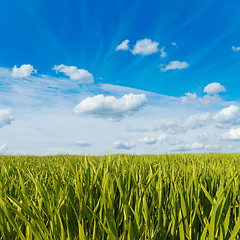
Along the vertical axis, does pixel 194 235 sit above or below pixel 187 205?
below

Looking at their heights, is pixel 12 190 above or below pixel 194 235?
above

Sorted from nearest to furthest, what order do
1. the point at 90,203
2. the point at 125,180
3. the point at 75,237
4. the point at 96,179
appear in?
the point at 75,237 < the point at 90,203 < the point at 96,179 < the point at 125,180

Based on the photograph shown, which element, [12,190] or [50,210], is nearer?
[50,210]

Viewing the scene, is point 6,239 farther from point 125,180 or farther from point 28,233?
point 125,180

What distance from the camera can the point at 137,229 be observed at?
1084 mm

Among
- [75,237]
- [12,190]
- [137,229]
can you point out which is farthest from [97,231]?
[12,190]

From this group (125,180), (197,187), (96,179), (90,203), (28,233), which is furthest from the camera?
(125,180)

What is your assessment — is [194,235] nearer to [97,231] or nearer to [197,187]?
[197,187]

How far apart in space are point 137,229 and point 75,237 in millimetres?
358

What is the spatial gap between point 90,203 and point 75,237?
20 cm

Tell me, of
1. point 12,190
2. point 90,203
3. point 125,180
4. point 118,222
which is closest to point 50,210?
point 90,203

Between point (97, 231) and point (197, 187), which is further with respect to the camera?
point (197, 187)

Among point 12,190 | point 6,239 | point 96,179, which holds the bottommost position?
point 6,239

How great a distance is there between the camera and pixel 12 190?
1.81m
